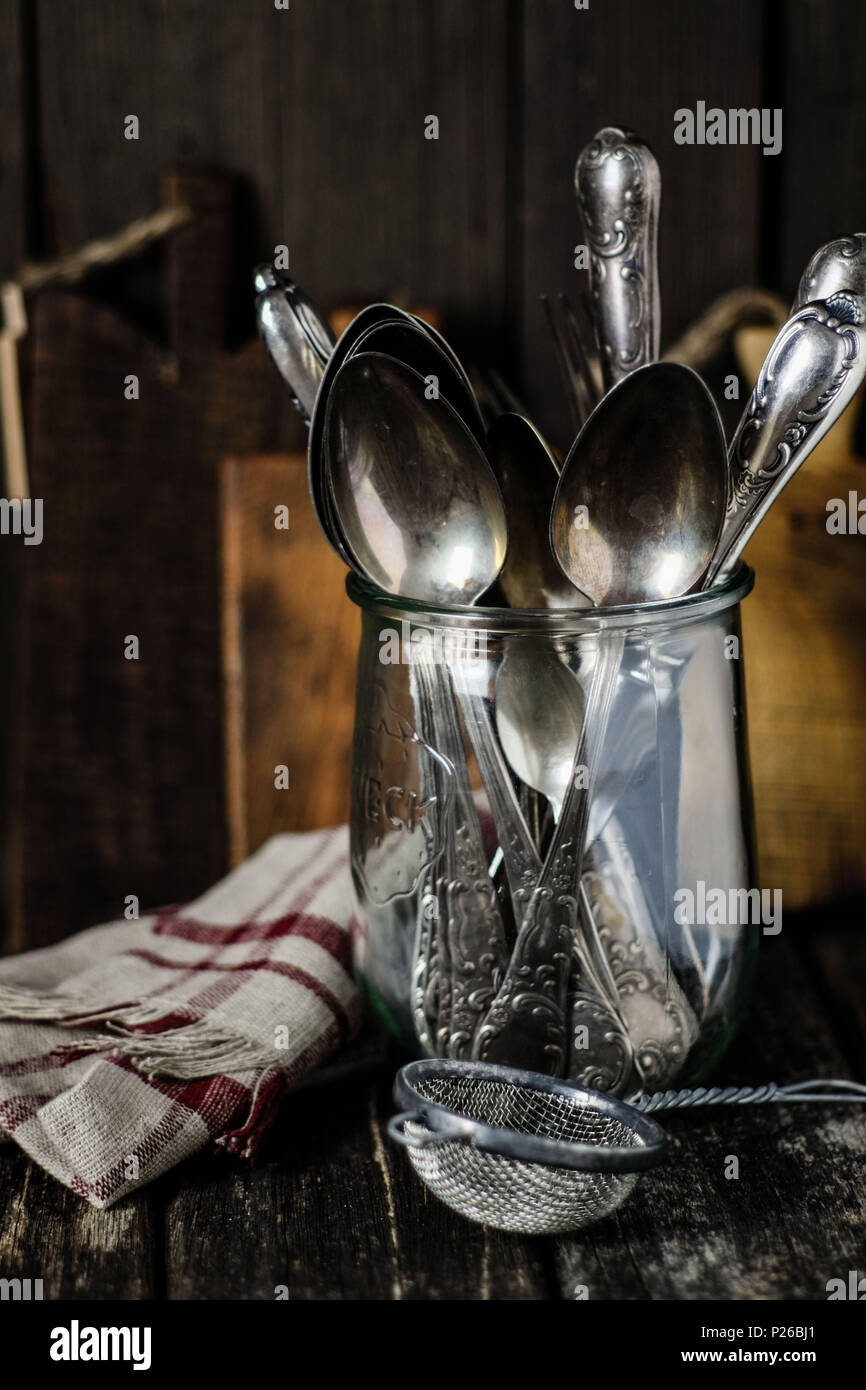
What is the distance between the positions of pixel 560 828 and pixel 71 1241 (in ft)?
0.76

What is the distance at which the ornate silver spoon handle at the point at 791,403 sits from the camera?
48 cm

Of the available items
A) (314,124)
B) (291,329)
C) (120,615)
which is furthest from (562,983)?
(314,124)

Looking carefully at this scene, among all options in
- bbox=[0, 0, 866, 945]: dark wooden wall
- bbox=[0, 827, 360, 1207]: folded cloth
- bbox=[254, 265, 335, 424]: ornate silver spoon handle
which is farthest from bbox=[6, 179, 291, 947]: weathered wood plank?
bbox=[254, 265, 335, 424]: ornate silver spoon handle

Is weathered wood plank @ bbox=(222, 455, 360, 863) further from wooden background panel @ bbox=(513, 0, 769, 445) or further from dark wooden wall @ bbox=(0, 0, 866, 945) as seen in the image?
wooden background panel @ bbox=(513, 0, 769, 445)

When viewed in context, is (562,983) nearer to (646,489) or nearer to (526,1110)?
(526,1110)

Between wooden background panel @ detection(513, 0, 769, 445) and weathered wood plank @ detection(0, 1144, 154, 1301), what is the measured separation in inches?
20.1

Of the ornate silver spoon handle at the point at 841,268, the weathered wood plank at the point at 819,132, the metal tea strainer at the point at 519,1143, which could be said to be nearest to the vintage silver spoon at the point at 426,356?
the ornate silver spoon handle at the point at 841,268

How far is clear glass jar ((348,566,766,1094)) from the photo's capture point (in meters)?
0.50

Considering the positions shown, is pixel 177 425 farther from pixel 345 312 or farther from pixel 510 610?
pixel 510 610

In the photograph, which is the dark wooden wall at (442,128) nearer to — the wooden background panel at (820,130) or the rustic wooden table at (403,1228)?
the wooden background panel at (820,130)

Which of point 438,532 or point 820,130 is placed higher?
point 820,130

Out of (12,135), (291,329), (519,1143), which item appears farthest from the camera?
(12,135)

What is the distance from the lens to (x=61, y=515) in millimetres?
801

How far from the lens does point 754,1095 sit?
1.87 ft
